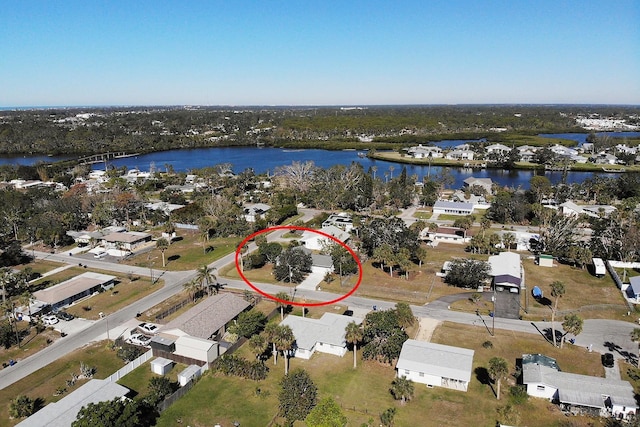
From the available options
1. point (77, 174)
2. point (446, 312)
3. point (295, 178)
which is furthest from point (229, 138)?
point (446, 312)

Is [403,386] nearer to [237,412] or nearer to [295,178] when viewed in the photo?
[237,412]

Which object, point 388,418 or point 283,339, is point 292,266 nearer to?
point 283,339

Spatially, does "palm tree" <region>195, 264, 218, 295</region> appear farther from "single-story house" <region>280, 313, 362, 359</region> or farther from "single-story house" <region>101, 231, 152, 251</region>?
"single-story house" <region>101, 231, 152, 251</region>

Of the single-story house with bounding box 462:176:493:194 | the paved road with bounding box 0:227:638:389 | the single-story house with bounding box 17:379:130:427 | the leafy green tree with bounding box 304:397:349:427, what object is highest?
the leafy green tree with bounding box 304:397:349:427

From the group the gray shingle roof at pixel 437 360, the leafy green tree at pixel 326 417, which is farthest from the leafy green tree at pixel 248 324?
the leafy green tree at pixel 326 417

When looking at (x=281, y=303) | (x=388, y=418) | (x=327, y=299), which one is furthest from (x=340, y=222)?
(x=388, y=418)

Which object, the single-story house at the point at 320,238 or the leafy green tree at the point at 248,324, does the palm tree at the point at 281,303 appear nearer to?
the leafy green tree at the point at 248,324

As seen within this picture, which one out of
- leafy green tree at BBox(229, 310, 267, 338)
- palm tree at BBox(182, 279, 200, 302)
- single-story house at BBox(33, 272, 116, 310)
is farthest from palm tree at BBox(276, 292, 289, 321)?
single-story house at BBox(33, 272, 116, 310)
